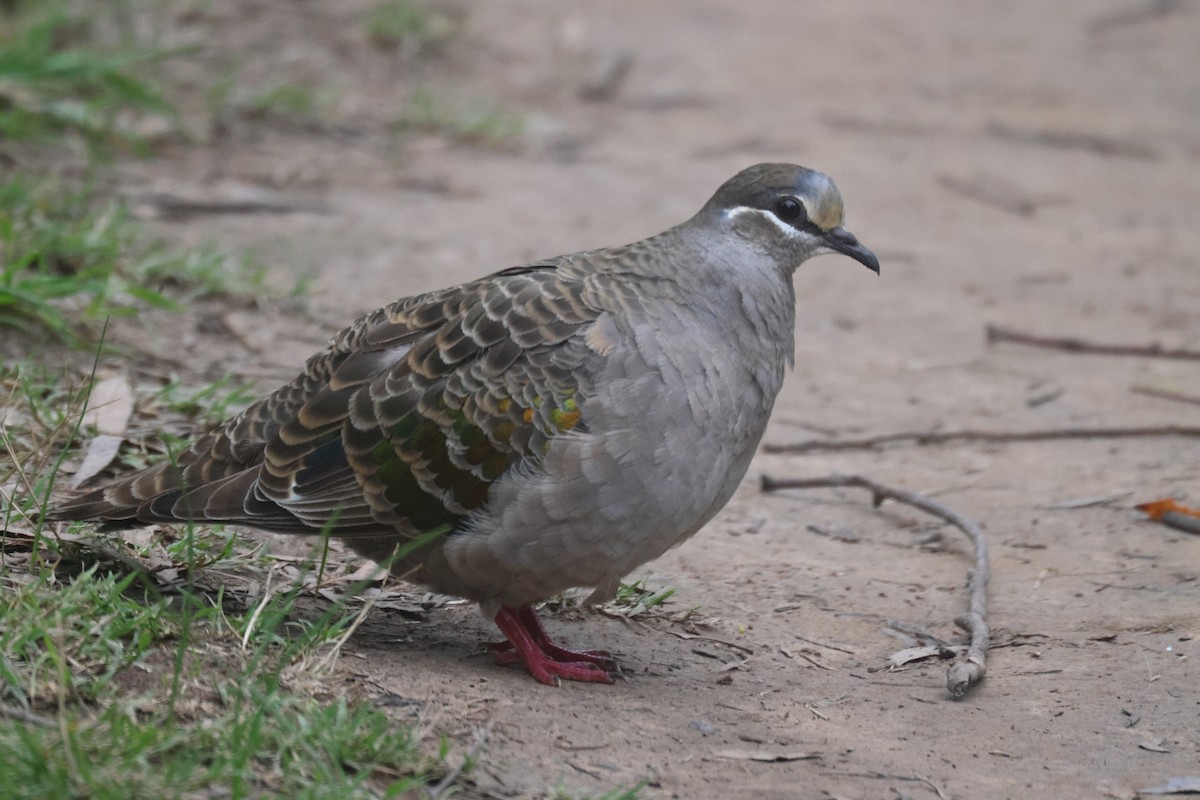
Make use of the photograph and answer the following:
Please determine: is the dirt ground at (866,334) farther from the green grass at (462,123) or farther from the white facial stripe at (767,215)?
the white facial stripe at (767,215)

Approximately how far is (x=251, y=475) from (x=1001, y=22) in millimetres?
10211

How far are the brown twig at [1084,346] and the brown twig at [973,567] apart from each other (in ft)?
6.23

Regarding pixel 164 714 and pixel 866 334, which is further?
pixel 866 334

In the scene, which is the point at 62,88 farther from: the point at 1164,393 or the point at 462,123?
the point at 1164,393

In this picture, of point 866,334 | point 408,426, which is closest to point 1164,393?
point 866,334

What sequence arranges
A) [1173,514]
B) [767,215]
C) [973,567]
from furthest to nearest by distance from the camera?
[1173,514]
[973,567]
[767,215]

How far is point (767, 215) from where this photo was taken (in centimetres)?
401

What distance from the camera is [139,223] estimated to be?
645 centimetres

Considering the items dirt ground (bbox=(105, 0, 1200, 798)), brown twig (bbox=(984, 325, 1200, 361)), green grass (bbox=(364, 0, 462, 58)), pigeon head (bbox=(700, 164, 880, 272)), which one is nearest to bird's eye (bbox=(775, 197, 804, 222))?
pigeon head (bbox=(700, 164, 880, 272))

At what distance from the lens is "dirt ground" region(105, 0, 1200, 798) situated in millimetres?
3475

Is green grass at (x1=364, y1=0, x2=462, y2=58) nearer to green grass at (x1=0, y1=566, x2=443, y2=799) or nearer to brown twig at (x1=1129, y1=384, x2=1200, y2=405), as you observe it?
brown twig at (x1=1129, y1=384, x2=1200, y2=405)

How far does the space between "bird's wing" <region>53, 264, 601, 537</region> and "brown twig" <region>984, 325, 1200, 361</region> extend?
3.56 meters

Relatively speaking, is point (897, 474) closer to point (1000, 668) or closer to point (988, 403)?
point (988, 403)

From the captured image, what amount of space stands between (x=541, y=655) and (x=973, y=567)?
166 cm
